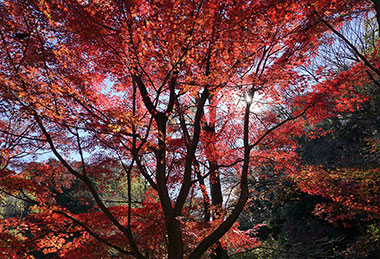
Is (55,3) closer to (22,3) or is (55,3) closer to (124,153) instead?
(22,3)

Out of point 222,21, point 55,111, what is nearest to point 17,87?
point 55,111

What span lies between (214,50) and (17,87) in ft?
12.3

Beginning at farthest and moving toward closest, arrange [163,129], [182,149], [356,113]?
[356,113], [182,149], [163,129]

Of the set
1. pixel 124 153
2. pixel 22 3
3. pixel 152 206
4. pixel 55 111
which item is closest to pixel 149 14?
pixel 22 3

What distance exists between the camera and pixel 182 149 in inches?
282

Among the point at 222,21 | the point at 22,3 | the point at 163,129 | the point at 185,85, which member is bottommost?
the point at 163,129

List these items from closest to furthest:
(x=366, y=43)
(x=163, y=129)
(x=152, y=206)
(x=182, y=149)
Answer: (x=163, y=129) → (x=152, y=206) → (x=182, y=149) → (x=366, y=43)

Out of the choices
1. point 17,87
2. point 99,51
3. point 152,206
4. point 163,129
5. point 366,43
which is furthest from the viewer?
point 366,43

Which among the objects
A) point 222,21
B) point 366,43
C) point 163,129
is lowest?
point 163,129

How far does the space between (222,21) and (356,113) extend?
1063cm

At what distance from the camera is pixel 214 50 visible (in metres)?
5.36

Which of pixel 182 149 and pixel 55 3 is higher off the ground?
pixel 55 3

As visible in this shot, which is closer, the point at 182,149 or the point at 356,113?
the point at 182,149

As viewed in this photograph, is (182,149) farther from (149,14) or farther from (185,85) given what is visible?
(149,14)
